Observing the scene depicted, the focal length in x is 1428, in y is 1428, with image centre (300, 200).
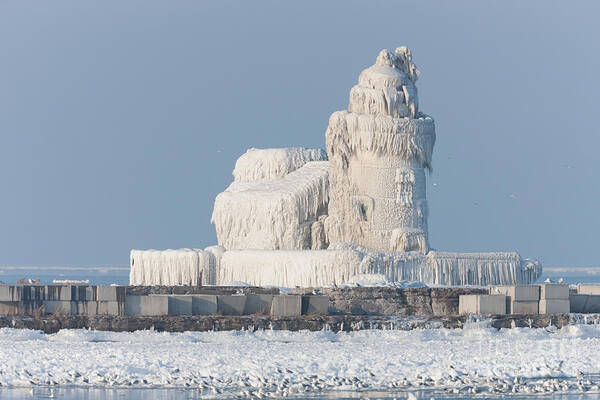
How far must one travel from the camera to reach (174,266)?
1576 inches

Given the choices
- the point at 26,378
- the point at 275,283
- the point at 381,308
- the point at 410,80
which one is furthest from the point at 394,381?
the point at 410,80

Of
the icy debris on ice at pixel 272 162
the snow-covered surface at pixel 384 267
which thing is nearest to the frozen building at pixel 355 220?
the snow-covered surface at pixel 384 267

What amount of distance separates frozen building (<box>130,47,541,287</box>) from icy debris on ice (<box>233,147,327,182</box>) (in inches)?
38.3

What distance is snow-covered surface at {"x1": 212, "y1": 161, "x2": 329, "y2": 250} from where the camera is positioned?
40.2 metres

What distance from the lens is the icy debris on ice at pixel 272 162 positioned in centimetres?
4256

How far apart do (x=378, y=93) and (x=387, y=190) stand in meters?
2.58

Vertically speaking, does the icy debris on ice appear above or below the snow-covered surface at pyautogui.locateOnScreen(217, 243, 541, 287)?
above

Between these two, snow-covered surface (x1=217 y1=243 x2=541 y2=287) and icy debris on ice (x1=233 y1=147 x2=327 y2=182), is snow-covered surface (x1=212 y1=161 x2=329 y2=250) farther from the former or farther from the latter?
snow-covered surface (x1=217 y1=243 x2=541 y2=287)

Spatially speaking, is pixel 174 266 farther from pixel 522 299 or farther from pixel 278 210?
pixel 522 299

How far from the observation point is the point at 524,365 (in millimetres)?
25172

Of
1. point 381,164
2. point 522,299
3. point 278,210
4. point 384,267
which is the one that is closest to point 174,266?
point 278,210

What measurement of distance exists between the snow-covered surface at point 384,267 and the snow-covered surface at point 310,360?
576 cm

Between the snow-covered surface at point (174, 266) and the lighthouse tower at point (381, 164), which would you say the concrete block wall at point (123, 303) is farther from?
the snow-covered surface at point (174, 266)

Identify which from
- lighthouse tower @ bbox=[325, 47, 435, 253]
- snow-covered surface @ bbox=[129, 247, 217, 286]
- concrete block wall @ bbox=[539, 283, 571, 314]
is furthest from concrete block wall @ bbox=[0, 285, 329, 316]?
snow-covered surface @ bbox=[129, 247, 217, 286]
